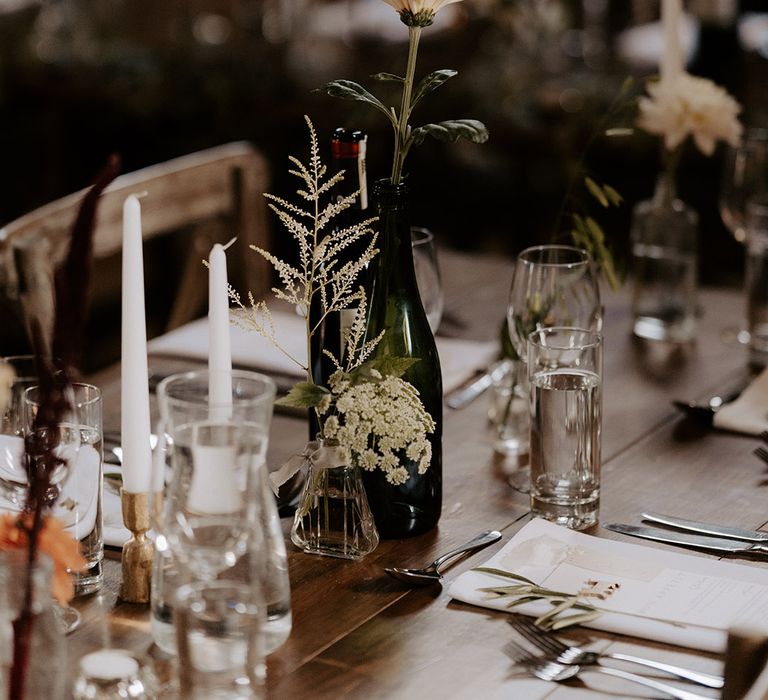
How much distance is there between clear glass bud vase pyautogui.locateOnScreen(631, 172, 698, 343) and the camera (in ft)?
6.45

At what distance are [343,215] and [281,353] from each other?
449 millimetres

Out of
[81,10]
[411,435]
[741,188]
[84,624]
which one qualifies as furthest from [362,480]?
[81,10]

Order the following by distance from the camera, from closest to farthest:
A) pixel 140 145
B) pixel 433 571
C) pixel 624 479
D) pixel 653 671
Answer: pixel 653 671, pixel 433 571, pixel 624 479, pixel 140 145

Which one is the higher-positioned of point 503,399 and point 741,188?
point 741,188

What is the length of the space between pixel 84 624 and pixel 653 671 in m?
0.48

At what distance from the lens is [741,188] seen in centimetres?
196

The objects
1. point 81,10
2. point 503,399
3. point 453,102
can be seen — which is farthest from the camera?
point 81,10

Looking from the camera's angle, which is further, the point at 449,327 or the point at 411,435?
the point at 449,327

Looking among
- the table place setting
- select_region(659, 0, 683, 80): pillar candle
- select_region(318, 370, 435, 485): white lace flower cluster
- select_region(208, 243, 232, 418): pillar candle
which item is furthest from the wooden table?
select_region(659, 0, 683, 80): pillar candle

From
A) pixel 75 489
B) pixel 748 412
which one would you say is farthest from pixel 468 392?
pixel 75 489

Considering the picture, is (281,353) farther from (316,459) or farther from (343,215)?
(316,459)

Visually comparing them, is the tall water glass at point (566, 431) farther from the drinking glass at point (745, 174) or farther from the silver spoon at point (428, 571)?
the drinking glass at point (745, 174)

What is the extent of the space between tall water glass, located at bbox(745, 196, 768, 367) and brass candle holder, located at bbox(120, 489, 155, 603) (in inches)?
42.7

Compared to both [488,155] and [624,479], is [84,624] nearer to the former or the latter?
[624,479]
